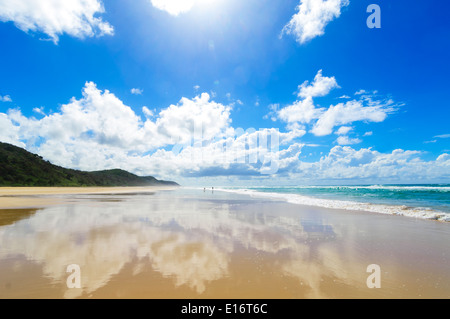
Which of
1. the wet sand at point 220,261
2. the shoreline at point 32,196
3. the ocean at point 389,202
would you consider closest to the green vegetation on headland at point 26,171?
the shoreline at point 32,196

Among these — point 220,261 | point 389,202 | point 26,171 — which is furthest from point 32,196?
point 26,171


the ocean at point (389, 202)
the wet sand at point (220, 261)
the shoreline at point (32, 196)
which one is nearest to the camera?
Answer: the wet sand at point (220, 261)

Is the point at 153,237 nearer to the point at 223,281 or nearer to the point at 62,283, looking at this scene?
the point at 62,283

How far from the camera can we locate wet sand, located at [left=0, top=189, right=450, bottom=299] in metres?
5.22

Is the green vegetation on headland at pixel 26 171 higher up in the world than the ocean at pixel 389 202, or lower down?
higher up

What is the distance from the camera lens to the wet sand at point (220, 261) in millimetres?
5223

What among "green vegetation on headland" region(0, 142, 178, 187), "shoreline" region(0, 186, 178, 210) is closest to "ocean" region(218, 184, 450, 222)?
"shoreline" region(0, 186, 178, 210)

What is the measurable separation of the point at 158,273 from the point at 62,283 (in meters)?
2.37

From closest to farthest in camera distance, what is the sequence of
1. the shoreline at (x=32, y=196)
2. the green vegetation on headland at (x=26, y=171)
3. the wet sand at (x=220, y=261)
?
1. the wet sand at (x=220, y=261)
2. the shoreline at (x=32, y=196)
3. the green vegetation on headland at (x=26, y=171)

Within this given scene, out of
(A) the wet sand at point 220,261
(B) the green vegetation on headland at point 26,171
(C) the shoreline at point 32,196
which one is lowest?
(C) the shoreline at point 32,196

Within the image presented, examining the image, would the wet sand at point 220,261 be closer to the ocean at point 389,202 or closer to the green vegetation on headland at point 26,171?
the ocean at point 389,202

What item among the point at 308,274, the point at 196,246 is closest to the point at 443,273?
the point at 308,274

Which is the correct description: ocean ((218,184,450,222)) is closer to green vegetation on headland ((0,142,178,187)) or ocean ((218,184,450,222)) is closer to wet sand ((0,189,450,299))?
wet sand ((0,189,450,299))

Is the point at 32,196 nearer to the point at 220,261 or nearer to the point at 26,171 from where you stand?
the point at 220,261
